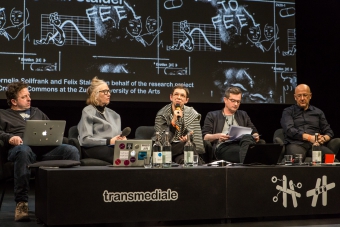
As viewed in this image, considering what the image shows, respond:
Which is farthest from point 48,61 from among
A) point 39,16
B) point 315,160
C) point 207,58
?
point 315,160

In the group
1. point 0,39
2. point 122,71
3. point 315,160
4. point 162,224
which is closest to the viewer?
point 162,224

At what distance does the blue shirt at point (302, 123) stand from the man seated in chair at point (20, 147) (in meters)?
2.34

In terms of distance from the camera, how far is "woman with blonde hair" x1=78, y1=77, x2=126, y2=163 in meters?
4.43

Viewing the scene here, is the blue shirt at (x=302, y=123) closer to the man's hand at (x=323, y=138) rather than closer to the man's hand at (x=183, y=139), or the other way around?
the man's hand at (x=323, y=138)

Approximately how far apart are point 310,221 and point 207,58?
9.32ft

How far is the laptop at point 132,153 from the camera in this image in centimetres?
335

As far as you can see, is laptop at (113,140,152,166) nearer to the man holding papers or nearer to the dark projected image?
the man holding papers

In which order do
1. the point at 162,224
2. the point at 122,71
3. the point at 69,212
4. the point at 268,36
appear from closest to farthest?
1. the point at 69,212
2. the point at 162,224
3. the point at 122,71
4. the point at 268,36

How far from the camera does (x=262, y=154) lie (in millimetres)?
3555

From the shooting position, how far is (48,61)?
538 cm

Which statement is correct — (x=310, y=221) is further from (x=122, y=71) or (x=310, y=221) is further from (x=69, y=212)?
(x=122, y=71)

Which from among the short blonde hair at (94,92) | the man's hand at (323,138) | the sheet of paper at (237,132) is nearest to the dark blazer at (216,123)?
the sheet of paper at (237,132)

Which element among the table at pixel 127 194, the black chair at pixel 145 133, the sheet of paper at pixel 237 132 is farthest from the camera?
the black chair at pixel 145 133

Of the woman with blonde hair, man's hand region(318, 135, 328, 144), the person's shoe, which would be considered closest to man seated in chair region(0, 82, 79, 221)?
the person's shoe
